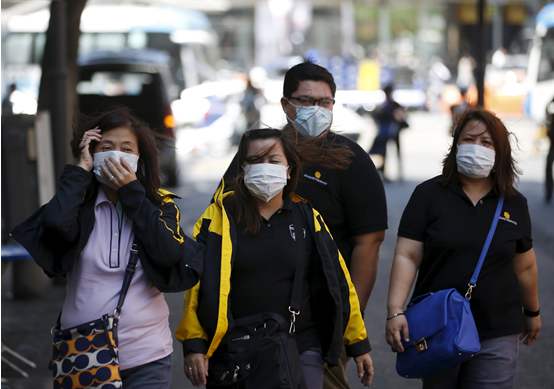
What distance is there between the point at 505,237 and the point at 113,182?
62.2 inches

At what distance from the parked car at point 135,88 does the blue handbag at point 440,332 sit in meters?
13.2

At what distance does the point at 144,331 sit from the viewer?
4051 mm

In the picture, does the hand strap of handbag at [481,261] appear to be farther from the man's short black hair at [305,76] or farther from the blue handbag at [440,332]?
the man's short black hair at [305,76]

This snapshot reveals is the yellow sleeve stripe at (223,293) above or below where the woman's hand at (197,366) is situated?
above

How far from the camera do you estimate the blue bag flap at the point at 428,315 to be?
4.45 metres

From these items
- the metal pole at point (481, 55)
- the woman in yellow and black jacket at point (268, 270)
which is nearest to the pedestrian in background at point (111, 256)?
the woman in yellow and black jacket at point (268, 270)

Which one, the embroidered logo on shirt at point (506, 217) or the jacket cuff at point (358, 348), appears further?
the embroidered logo on shirt at point (506, 217)

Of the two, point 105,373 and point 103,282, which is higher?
point 103,282

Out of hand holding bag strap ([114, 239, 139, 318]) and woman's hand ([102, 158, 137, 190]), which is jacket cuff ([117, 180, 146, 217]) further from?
hand holding bag strap ([114, 239, 139, 318])

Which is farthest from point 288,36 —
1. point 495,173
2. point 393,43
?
point 495,173

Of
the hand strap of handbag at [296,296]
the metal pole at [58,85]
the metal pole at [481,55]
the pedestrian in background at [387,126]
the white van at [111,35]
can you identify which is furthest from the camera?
the white van at [111,35]

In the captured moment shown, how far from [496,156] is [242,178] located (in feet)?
3.56

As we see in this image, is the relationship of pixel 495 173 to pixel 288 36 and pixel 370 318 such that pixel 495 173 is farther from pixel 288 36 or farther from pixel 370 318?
pixel 288 36

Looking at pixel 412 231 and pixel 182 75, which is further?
pixel 182 75
